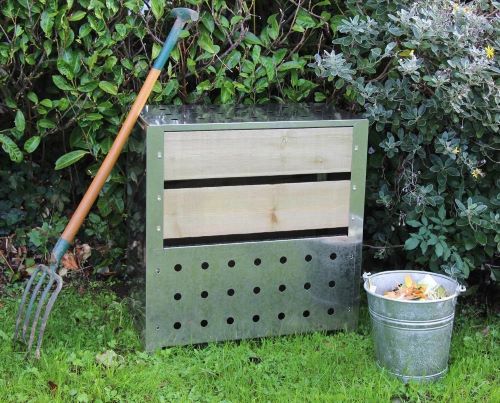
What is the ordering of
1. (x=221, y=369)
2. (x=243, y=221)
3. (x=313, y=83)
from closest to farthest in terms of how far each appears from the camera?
1. (x=221, y=369)
2. (x=243, y=221)
3. (x=313, y=83)

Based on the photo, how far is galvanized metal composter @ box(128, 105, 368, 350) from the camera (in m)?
3.32

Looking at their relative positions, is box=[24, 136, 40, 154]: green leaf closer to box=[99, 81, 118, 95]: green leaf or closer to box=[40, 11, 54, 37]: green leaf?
box=[99, 81, 118, 95]: green leaf

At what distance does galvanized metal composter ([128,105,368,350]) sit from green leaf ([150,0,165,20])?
1.34ft

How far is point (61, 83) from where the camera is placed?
368 centimetres

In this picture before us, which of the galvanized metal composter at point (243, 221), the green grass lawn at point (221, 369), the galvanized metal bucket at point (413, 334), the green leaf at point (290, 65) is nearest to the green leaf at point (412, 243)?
the galvanized metal composter at point (243, 221)

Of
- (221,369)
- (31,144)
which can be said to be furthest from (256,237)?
(31,144)

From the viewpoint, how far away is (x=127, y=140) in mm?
3588

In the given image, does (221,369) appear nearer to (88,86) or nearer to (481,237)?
(481,237)

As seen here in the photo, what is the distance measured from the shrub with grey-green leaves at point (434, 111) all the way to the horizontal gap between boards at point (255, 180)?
0.77ft

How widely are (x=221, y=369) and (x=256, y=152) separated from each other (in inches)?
35.1

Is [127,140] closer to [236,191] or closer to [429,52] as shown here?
[236,191]

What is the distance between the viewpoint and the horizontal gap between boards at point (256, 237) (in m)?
3.52

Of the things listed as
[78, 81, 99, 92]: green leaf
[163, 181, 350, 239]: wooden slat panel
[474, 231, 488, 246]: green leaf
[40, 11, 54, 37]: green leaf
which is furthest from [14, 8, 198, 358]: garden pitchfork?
[474, 231, 488, 246]: green leaf

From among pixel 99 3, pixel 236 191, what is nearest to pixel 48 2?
pixel 99 3
